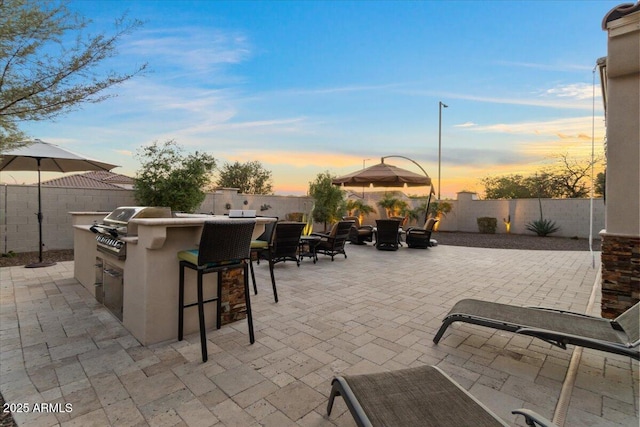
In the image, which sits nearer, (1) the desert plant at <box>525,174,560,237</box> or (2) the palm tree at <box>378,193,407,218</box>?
(1) the desert plant at <box>525,174,560,237</box>

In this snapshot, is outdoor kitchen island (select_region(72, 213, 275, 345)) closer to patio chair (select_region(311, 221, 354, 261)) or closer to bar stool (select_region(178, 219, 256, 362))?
bar stool (select_region(178, 219, 256, 362))

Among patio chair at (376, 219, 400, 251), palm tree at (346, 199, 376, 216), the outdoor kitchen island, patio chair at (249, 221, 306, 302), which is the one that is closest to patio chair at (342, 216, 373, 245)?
patio chair at (376, 219, 400, 251)

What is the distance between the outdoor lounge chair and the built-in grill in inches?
126

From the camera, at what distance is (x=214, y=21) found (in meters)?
6.31

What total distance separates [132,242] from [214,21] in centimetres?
565

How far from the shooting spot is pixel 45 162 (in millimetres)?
6574

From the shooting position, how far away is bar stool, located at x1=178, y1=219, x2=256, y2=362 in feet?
7.95

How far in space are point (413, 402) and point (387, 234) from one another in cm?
732

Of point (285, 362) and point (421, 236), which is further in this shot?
point (421, 236)

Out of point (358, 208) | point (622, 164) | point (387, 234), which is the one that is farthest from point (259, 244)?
point (358, 208)

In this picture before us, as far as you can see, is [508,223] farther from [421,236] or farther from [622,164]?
[622,164]

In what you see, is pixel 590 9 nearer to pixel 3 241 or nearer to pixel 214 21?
pixel 214 21

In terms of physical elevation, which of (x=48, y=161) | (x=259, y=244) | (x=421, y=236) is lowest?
(x=421, y=236)

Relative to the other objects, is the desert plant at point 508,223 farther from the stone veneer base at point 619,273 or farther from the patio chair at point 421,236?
the stone veneer base at point 619,273
